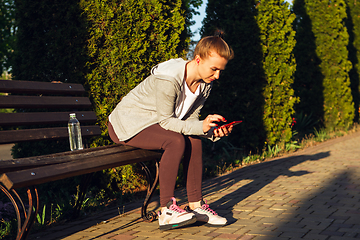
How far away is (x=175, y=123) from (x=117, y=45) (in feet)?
5.67

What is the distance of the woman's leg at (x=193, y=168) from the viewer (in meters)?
2.99

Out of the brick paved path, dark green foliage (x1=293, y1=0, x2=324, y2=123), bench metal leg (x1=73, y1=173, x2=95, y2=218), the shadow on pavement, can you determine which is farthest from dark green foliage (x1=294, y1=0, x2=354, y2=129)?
bench metal leg (x1=73, y1=173, x2=95, y2=218)

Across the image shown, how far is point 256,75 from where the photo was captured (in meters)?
7.28

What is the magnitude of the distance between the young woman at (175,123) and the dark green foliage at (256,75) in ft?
13.7

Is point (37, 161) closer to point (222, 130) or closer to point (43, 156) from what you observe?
point (43, 156)

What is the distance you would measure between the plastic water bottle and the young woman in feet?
1.24

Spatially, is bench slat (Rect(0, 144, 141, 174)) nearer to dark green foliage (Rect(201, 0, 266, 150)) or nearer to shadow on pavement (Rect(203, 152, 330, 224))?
shadow on pavement (Rect(203, 152, 330, 224))

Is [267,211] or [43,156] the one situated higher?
[43,156]

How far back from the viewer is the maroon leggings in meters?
2.80

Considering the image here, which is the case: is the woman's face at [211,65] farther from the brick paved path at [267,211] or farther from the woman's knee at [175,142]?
the brick paved path at [267,211]

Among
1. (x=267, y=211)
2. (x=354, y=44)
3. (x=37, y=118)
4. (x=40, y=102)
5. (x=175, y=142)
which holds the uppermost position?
A: (x=354, y=44)

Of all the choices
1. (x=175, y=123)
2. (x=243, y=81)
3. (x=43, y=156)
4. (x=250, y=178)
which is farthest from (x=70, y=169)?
(x=243, y=81)

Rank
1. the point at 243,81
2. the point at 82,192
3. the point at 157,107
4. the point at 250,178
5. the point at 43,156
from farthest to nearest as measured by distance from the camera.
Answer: the point at 243,81 < the point at 250,178 < the point at 82,192 < the point at 157,107 < the point at 43,156

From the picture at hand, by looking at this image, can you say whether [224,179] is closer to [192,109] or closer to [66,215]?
[192,109]
